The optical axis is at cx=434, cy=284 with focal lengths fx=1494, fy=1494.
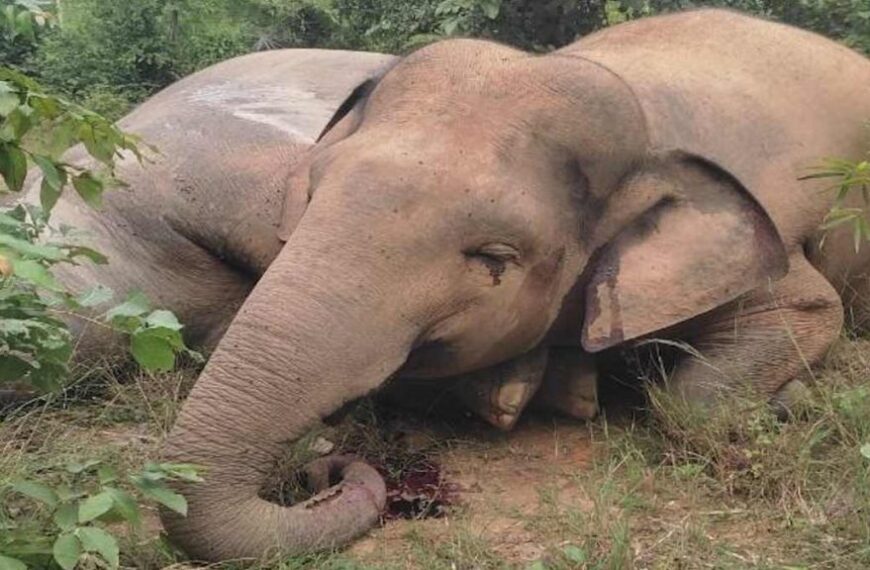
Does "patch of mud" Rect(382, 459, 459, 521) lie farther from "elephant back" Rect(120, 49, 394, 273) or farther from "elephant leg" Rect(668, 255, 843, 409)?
"elephant back" Rect(120, 49, 394, 273)

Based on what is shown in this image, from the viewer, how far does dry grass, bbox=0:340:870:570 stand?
312 centimetres

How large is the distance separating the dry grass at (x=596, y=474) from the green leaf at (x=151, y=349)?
0.54 metres

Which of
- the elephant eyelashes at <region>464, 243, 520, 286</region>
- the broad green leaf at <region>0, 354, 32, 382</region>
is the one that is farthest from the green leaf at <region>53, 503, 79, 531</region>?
the elephant eyelashes at <region>464, 243, 520, 286</region>

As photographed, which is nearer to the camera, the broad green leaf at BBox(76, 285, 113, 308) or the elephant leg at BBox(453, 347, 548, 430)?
the broad green leaf at BBox(76, 285, 113, 308)

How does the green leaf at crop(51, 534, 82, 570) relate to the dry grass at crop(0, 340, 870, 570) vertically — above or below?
above

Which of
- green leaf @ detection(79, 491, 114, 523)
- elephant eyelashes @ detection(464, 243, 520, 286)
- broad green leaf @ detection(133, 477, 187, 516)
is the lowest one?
broad green leaf @ detection(133, 477, 187, 516)

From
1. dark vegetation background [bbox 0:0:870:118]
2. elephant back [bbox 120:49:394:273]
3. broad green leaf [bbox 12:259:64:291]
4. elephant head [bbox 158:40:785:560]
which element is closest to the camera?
broad green leaf [bbox 12:259:64:291]

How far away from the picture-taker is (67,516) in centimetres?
266

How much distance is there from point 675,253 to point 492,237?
20.5 inches

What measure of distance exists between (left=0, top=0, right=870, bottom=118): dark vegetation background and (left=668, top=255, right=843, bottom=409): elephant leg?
2694mm

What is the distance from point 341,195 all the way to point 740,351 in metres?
1.27

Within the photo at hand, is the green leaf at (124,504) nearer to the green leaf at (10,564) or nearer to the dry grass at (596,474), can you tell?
the green leaf at (10,564)

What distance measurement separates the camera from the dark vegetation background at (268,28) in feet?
23.5

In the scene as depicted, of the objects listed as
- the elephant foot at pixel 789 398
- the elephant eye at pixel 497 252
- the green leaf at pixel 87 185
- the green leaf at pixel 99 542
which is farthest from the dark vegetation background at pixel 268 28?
the green leaf at pixel 99 542
